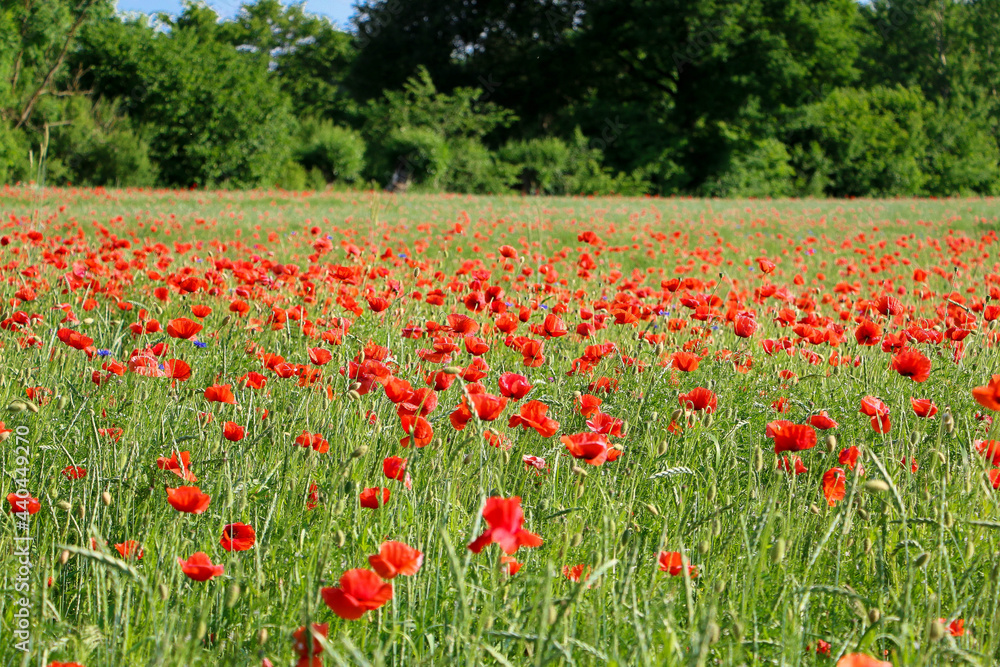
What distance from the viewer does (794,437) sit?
1.63m

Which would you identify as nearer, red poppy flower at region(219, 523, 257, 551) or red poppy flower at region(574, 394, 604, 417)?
red poppy flower at region(219, 523, 257, 551)

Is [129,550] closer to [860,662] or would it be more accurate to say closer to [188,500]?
[188,500]

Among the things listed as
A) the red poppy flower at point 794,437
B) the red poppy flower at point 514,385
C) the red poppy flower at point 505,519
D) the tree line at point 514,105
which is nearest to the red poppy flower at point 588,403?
the red poppy flower at point 514,385

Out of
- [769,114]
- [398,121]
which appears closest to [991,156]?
[769,114]

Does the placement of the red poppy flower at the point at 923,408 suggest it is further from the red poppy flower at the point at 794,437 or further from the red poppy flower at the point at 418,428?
the red poppy flower at the point at 418,428

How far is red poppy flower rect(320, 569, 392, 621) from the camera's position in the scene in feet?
3.28

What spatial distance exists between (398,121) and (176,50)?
692cm

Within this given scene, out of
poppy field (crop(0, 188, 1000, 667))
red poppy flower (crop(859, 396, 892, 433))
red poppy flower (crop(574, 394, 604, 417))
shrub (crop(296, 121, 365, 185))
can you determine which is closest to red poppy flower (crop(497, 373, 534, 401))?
poppy field (crop(0, 188, 1000, 667))

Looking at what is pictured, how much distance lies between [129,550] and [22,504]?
0.65ft

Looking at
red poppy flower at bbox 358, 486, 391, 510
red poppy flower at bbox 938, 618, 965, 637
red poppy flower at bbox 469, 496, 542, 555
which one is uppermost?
red poppy flower at bbox 469, 496, 542, 555

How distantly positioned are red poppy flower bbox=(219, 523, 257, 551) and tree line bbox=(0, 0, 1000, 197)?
18937 millimetres

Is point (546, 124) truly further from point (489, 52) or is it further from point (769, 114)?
point (769, 114)

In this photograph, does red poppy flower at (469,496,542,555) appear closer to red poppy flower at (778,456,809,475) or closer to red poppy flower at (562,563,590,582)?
red poppy flower at (562,563,590,582)

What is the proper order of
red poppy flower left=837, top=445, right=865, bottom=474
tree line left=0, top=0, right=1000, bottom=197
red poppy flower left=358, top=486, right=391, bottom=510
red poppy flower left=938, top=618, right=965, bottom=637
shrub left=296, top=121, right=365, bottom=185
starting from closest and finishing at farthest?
1. red poppy flower left=938, top=618, right=965, bottom=637
2. red poppy flower left=358, top=486, right=391, bottom=510
3. red poppy flower left=837, top=445, right=865, bottom=474
4. tree line left=0, top=0, right=1000, bottom=197
5. shrub left=296, top=121, right=365, bottom=185
